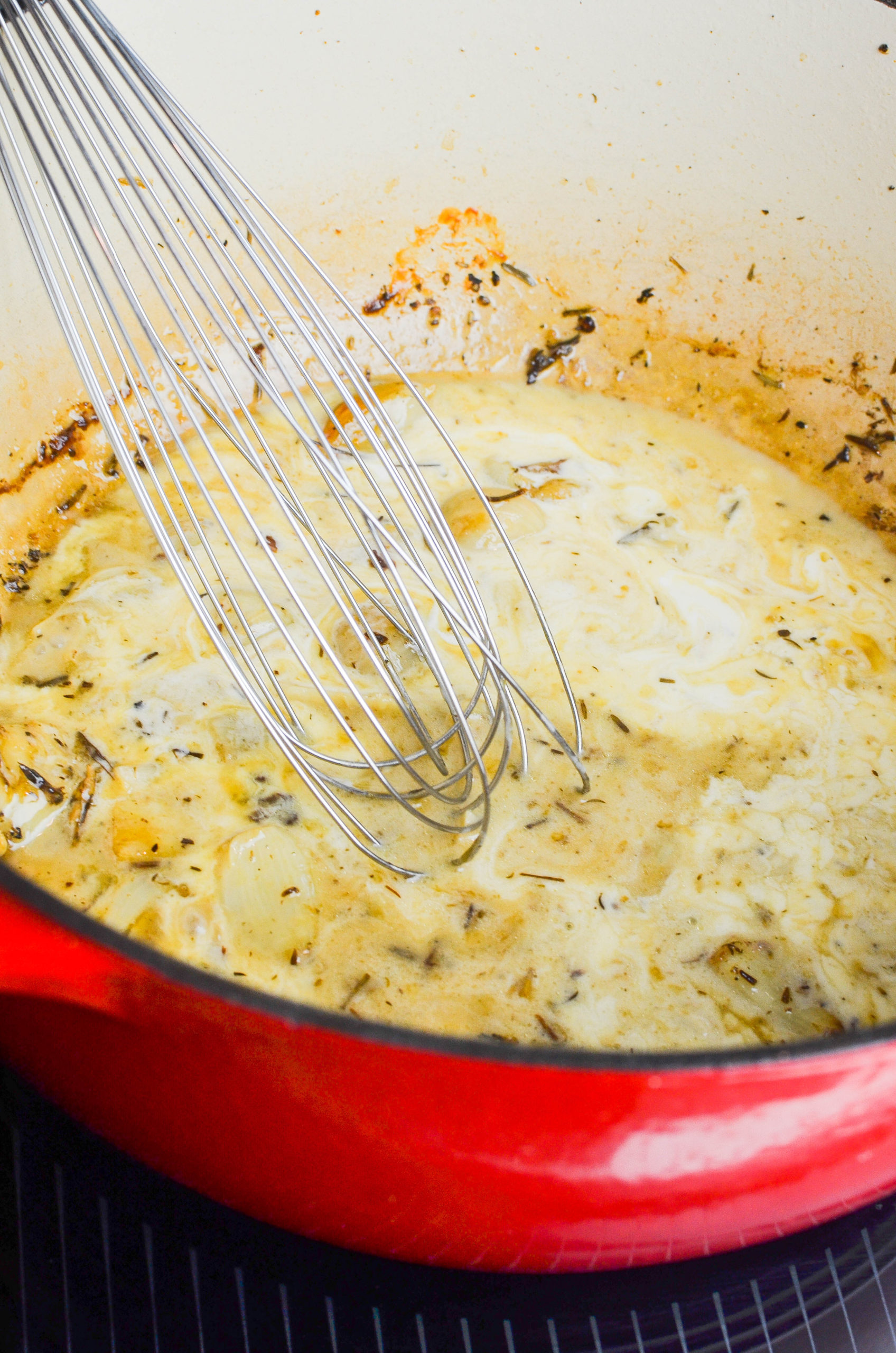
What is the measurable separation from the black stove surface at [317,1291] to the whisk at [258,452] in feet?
0.85

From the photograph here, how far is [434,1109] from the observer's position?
1.36ft

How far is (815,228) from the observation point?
1.19 m

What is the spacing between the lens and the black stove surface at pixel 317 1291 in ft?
1.93

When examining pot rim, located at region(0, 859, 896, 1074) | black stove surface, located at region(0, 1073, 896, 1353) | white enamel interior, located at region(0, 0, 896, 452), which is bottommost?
black stove surface, located at region(0, 1073, 896, 1353)

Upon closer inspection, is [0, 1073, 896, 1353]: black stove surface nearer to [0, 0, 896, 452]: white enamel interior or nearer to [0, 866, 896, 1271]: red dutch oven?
[0, 866, 896, 1271]: red dutch oven

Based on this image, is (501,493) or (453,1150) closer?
Answer: (453,1150)

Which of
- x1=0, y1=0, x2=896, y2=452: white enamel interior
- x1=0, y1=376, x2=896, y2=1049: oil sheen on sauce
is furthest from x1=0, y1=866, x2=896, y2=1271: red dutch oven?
x1=0, y1=0, x2=896, y2=452: white enamel interior

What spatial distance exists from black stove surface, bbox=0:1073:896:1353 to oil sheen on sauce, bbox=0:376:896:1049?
0.48 feet

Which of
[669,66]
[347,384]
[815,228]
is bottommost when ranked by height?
[347,384]

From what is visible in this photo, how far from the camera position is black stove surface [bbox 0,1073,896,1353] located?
588mm

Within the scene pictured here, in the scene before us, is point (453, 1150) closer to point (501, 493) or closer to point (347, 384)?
point (501, 493)

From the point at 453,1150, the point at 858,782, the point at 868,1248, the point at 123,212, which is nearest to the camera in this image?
the point at 453,1150

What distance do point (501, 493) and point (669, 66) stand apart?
1.64 feet

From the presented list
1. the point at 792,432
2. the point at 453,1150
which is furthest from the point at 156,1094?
the point at 792,432
